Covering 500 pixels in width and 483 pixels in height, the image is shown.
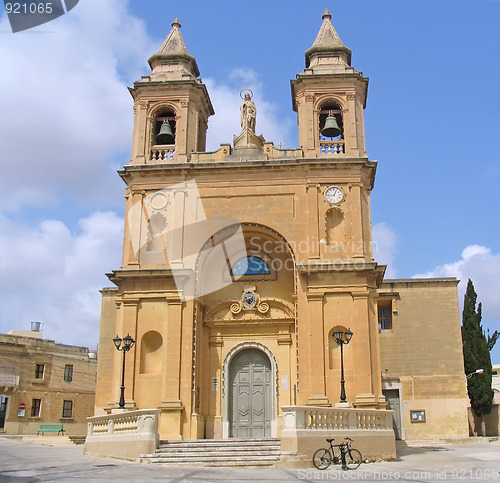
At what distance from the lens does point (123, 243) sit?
77.3 ft

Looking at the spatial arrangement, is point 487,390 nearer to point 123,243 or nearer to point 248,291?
point 248,291

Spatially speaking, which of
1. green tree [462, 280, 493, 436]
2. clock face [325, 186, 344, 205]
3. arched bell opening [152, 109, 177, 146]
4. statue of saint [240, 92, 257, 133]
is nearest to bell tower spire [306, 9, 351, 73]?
statue of saint [240, 92, 257, 133]

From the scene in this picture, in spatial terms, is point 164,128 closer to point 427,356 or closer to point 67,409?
point 427,356

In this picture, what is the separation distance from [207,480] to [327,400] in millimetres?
8803

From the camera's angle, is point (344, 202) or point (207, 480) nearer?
point (207, 480)

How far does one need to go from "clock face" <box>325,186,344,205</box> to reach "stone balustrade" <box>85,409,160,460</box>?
9899 millimetres

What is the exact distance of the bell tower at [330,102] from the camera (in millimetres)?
24125

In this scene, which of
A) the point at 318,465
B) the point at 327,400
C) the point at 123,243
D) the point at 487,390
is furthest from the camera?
the point at 487,390

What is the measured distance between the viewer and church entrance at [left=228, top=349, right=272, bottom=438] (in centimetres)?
2245

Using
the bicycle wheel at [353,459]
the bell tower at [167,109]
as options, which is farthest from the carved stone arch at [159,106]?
the bicycle wheel at [353,459]

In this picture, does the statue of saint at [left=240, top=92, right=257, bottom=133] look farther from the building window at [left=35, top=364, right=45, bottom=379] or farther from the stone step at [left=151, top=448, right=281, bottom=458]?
the building window at [left=35, top=364, right=45, bottom=379]

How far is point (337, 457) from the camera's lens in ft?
53.1

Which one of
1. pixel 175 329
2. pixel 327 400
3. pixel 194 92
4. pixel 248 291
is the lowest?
pixel 327 400

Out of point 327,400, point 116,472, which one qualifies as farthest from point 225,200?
point 116,472
